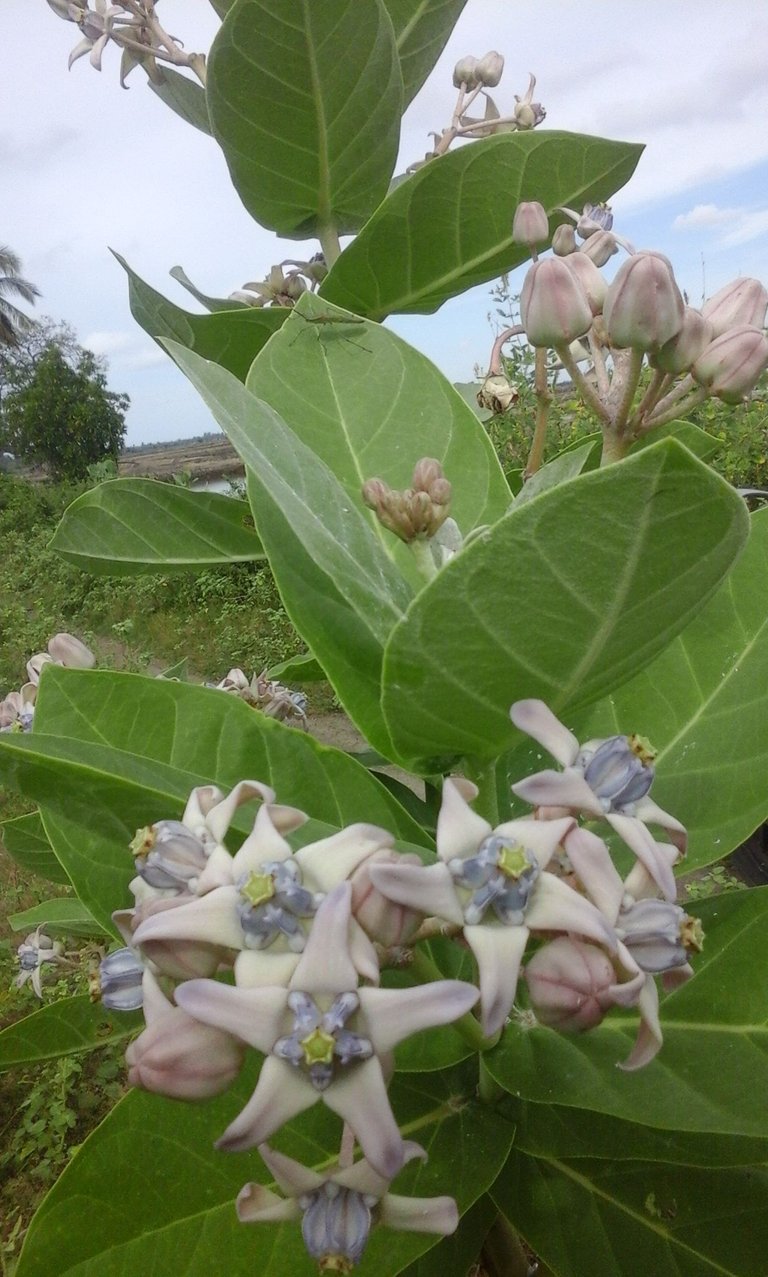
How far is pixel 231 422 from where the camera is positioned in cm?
65

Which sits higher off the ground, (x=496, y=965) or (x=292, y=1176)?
(x=496, y=965)

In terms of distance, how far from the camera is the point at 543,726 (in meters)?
0.58

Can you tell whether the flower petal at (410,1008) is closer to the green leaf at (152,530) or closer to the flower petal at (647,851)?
the flower petal at (647,851)

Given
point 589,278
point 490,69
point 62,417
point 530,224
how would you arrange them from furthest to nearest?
point 62,417 < point 490,69 < point 530,224 < point 589,278

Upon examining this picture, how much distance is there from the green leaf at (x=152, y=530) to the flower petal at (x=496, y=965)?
87cm

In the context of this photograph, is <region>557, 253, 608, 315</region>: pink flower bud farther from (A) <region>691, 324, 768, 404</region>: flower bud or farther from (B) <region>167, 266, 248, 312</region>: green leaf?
(B) <region>167, 266, 248, 312</region>: green leaf

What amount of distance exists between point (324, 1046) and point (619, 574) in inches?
12.0

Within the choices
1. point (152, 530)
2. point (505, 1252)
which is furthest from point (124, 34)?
point (505, 1252)

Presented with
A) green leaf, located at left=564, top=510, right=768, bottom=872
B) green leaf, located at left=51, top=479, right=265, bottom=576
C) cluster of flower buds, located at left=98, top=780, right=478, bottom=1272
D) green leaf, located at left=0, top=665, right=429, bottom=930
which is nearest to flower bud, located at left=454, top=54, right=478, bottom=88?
green leaf, located at left=51, top=479, right=265, bottom=576

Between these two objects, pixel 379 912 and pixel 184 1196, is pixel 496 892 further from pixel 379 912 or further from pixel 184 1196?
pixel 184 1196

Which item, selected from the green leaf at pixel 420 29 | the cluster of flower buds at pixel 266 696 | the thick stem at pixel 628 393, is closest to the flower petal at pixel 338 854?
the thick stem at pixel 628 393

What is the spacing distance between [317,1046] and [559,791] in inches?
8.1

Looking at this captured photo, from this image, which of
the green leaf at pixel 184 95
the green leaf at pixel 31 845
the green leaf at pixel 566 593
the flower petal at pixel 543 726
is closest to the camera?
the green leaf at pixel 566 593

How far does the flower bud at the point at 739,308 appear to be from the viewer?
0.84 metres
